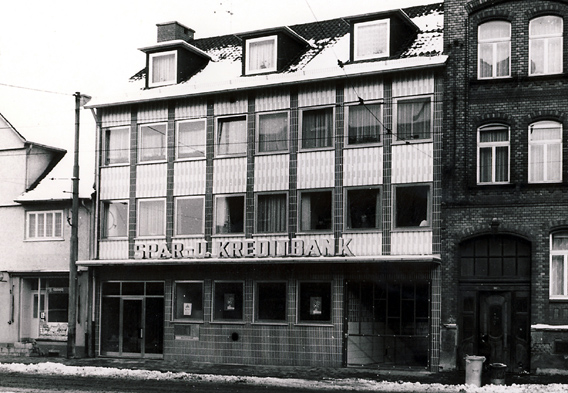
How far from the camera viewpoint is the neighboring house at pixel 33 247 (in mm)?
34594

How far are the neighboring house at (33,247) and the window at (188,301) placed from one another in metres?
4.29

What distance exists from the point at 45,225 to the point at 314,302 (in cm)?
1283

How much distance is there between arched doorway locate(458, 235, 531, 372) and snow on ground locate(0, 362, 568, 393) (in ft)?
13.6

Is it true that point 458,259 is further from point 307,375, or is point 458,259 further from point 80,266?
point 80,266

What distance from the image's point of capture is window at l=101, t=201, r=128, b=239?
33.4 metres

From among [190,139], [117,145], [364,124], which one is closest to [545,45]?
[364,124]

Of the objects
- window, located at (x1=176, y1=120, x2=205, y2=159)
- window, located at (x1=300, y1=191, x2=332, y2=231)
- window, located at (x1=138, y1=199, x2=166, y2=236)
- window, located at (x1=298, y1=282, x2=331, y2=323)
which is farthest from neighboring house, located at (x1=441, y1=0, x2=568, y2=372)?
window, located at (x1=138, y1=199, x2=166, y2=236)

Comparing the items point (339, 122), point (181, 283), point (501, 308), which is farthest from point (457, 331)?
point (181, 283)

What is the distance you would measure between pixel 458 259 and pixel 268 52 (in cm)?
1075

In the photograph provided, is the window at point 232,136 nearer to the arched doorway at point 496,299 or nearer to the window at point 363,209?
the window at point 363,209

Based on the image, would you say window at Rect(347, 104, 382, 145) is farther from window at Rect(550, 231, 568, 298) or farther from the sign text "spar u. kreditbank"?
window at Rect(550, 231, 568, 298)

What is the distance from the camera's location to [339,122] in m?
29.4

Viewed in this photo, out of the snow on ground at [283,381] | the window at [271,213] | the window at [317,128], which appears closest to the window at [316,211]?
the window at [271,213]

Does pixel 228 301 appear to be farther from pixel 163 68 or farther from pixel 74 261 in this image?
pixel 163 68
